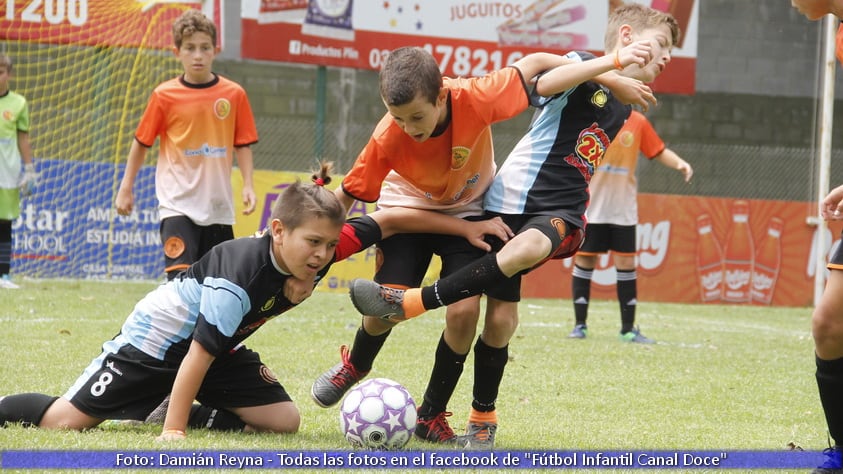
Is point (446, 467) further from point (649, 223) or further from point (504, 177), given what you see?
point (649, 223)

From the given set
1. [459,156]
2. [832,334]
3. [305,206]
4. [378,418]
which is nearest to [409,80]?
[459,156]

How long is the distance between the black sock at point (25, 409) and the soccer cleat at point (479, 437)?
59.5 inches

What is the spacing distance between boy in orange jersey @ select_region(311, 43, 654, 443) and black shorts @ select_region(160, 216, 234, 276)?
2465mm

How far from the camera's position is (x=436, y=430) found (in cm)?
411

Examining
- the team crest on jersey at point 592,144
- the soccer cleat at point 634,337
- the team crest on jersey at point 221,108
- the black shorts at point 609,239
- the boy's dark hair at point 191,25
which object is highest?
the boy's dark hair at point 191,25

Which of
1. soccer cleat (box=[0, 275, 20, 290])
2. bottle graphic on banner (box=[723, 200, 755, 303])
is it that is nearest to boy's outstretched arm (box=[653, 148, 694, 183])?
bottle graphic on banner (box=[723, 200, 755, 303])

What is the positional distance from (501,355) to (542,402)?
1.11m

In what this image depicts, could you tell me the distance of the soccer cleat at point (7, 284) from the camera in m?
9.50

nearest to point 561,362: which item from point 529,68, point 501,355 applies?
point 501,355

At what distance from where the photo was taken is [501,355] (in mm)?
4109

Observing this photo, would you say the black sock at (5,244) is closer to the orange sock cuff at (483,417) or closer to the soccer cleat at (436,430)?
the soccer cleat at (436,430)

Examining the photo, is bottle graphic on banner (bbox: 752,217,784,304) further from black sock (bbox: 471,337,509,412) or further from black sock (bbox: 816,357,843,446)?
black sock (bbox: 816,357,843,446)

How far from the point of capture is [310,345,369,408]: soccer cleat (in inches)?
165

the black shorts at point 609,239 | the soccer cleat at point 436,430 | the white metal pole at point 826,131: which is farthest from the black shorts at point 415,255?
the white metal pole at point 826,131
